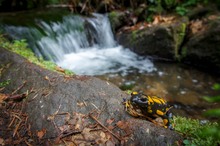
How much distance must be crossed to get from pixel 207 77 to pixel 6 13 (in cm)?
742

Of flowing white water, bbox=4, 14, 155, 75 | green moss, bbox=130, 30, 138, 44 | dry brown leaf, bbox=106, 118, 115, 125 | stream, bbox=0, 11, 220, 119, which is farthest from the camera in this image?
green moss, bbox=130, 30, 138, 44

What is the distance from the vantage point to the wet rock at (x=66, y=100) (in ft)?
9.10

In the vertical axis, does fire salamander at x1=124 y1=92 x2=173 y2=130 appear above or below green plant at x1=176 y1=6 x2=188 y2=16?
above

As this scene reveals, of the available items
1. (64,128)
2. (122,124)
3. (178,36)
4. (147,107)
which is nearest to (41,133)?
(64,128)

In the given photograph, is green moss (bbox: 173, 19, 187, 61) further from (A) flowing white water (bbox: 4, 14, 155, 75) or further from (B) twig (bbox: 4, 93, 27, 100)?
(B) twig (bbox: 4, 93, 27, 100)

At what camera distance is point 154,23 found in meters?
10.4

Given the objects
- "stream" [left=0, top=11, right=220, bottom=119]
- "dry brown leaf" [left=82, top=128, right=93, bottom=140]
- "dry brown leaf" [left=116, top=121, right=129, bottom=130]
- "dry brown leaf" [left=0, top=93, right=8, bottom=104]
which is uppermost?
"dry brown leaf" [left=0, top=93, right=8, bottom=104]

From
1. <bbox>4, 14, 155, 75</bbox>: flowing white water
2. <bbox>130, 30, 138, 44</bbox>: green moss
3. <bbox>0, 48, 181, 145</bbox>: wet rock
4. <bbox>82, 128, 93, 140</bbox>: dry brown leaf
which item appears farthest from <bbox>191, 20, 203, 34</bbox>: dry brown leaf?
<bbox>82, 128, 93, 140</bbox>: dry brown leaf

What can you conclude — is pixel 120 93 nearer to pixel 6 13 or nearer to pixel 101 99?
pixel 101 99

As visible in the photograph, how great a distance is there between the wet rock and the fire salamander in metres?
0.10

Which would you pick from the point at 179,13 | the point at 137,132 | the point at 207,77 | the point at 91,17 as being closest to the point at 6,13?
the point at 91,17

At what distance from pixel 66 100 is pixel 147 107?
96 cm

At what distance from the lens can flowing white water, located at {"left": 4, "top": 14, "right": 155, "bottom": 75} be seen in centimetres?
860

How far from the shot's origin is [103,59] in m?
9.45
